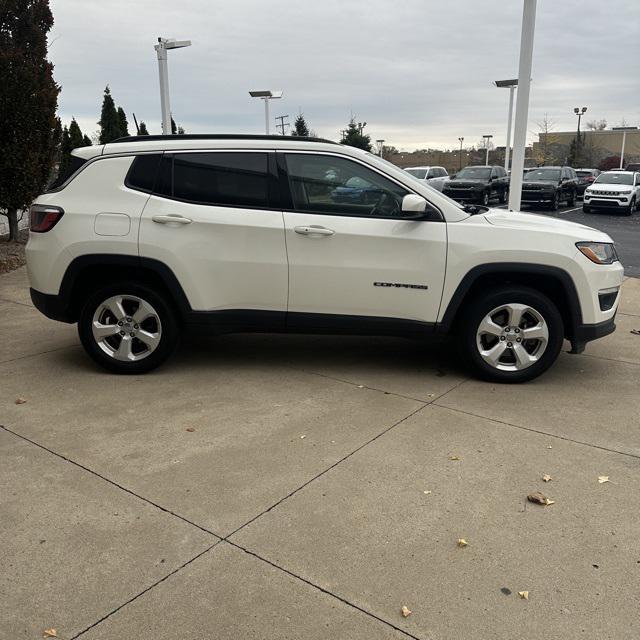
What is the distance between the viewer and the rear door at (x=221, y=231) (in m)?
4.84

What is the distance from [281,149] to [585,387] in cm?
306

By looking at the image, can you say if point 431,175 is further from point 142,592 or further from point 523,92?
point 142,592

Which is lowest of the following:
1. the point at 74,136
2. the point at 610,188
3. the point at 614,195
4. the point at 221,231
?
the point at 614,195

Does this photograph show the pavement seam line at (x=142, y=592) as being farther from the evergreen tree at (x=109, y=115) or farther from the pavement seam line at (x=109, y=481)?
the evergreen tree at (x=109, y=115)

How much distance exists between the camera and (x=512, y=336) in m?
4.90

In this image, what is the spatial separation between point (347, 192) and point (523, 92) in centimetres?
483

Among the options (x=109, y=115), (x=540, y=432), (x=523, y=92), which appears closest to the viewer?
(x=540, y=432)

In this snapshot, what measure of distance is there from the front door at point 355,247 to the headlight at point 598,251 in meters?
1.08

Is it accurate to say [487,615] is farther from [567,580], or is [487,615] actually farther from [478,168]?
[478,168]

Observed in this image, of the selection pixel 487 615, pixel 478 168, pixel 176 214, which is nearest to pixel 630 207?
pixel 478 168

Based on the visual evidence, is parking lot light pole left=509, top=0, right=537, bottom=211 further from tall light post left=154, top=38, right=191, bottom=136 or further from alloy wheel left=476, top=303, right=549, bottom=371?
tall light post left=154, top=38, right=191, bottom=136

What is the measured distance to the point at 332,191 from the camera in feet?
15.9

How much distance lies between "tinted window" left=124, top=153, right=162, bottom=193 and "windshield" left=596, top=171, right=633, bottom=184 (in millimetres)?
23797

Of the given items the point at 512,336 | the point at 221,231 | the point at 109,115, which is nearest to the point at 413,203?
the point at 512,336
